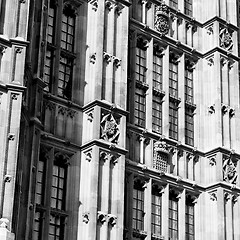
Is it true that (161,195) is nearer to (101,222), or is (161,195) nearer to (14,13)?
(101,222)

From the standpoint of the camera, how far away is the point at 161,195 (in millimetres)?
32500

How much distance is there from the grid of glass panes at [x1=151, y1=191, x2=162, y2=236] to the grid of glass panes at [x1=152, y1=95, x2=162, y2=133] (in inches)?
114

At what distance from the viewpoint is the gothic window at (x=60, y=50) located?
3061 centimetres

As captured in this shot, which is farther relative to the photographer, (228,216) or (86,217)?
(228,216)

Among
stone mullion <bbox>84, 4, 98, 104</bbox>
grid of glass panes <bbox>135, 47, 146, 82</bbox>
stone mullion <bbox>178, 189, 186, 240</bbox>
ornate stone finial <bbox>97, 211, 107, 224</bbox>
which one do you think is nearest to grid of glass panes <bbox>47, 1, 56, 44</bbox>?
stone mullion <bbox>84, 4, 98, 104</bbox>

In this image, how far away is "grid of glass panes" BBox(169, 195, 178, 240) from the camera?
106ft

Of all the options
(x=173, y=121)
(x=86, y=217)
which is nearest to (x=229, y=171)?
(x=173, y=121)

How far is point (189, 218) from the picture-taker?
3338 cm

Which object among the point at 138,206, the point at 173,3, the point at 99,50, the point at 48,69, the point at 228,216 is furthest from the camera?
the point at 173,3

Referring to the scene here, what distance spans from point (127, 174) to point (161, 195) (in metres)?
2.12

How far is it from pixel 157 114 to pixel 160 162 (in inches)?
93.3

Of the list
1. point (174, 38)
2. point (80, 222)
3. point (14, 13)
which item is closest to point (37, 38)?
point (14, 13)

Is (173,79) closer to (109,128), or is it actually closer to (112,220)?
(109,128)

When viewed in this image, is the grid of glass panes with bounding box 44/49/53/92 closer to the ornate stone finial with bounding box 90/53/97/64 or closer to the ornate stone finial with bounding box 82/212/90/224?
the ornate stone finial with bounding box 90/53/97/64
